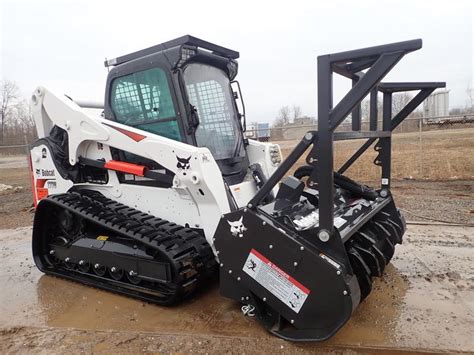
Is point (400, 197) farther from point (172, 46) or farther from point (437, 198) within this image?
point (172, 46)

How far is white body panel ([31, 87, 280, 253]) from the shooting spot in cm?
332

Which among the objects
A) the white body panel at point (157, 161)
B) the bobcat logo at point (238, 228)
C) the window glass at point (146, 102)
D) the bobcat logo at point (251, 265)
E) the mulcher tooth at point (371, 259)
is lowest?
the mulcher tooth at point (371, 259)

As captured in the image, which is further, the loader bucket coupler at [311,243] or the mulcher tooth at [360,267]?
the mulcher tooth at [360,267]

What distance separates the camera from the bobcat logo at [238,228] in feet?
9.31

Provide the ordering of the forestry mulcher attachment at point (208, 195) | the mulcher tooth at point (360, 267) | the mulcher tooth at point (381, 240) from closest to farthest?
the forestry mulcher attachment at point (208, 195) < the mulcher tooth at point (360, 267) < the mulcher tooth at point (381, 240)

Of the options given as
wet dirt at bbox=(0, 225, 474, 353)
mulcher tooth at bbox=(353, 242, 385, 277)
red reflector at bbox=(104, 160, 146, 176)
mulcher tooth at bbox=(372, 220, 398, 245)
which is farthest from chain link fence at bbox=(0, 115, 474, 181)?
mulcher tooth at bbox=(353, 242, 385, 277)

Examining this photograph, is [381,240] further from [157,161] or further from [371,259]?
[157,161]

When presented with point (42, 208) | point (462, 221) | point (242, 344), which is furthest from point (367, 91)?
point (462, 221)

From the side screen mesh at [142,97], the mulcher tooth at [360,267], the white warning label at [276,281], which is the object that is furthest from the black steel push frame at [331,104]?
the side screen mesh at [142,97]

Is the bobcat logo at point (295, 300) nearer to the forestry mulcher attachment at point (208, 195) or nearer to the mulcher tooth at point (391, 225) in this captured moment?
the forestry mulcher attachment at point (208, 195)

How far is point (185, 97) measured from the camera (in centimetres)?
366

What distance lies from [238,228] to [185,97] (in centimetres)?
148

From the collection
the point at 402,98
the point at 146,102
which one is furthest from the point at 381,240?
the point at 402,98

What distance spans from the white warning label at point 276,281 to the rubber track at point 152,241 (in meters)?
0.61
